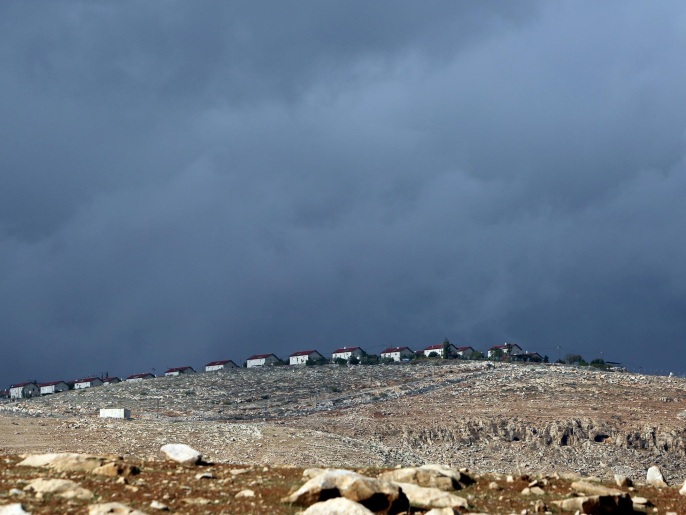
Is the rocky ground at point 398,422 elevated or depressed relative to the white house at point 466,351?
depressed

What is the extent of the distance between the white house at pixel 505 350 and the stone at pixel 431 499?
15004cm

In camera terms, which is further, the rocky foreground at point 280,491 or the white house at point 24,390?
the white house at point 24,390

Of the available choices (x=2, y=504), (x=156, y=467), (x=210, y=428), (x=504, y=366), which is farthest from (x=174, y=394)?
(x=2, y=504)

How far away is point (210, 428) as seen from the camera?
55.3 m

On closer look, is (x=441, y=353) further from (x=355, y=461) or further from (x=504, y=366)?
(x=355, y=461)

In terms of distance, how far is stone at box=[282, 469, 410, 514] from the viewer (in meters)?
15.3

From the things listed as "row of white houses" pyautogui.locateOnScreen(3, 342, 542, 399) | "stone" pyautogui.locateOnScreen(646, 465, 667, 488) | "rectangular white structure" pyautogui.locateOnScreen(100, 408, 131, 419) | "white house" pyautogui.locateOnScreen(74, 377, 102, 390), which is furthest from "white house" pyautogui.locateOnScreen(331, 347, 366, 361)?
"stone" pyautogui.locateOnScreen(646, 465, 667, 488)

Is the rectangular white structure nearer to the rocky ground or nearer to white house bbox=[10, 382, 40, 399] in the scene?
the rocky ground

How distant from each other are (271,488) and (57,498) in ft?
15.6

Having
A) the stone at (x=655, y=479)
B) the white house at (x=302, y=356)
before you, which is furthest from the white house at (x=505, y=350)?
the stone at (x=655, y=479)

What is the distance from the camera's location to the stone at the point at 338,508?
559 inches

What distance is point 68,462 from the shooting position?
1995 centimetres

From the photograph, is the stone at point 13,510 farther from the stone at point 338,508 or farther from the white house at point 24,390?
the white house at point 24,390

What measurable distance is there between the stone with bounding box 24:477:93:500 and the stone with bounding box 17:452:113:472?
2840 mm
